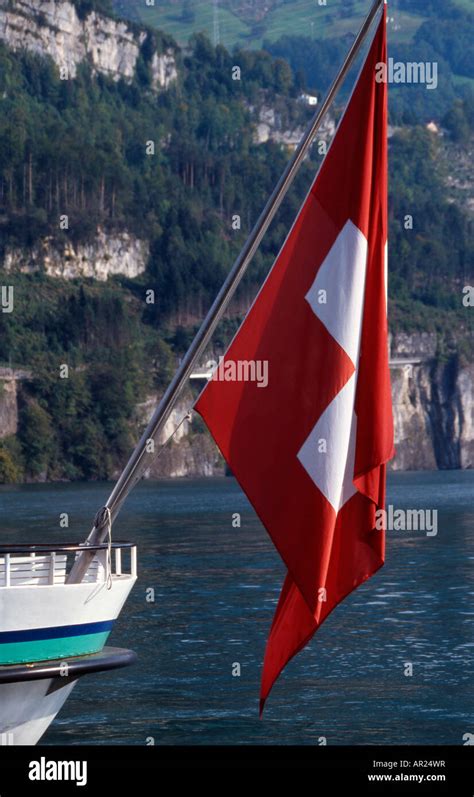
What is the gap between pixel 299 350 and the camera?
1455cm

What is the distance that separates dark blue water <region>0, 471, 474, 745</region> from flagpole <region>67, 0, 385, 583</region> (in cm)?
866

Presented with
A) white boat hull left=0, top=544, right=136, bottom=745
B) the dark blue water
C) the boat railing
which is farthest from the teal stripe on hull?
the dark blue water

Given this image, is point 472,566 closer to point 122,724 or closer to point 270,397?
point 122,724

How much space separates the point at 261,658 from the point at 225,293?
764 inches

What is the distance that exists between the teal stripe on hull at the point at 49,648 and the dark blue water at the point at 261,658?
6.55 meters

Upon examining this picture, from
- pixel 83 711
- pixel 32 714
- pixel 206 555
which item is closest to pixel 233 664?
pixel 83 711

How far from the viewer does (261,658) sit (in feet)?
112

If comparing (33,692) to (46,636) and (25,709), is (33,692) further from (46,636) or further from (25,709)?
(46,636)

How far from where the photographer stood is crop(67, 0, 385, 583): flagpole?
15.2 meters
